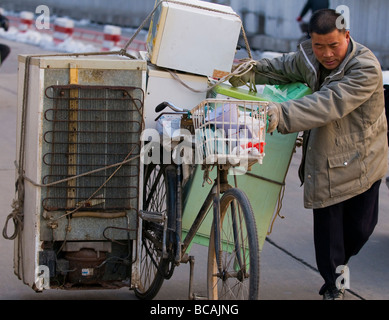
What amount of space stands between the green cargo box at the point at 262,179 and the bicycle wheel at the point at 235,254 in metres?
0.47

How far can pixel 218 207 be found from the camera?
3.61 meters

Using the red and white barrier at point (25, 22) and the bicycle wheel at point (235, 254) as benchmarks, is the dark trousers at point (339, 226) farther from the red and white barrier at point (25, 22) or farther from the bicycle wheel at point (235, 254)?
the red and white barrier at point (25, 22)

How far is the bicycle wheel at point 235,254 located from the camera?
328 centimetres

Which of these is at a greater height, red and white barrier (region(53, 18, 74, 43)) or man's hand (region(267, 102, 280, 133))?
red and white barrier (region(53, 18, 74, 43))

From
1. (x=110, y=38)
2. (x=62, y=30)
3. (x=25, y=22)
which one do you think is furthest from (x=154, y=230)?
(x=25, y=22)

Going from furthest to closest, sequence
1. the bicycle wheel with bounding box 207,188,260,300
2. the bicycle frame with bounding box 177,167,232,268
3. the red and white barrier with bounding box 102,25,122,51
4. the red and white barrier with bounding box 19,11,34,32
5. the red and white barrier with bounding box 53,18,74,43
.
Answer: the red and white barrier with bounding box 19,11,34,32 < the red and white barrier with bounding box 53,18,74,43 < the red and white barrier with bounding box 102,25,122,51 < the bicycle frame with bounding box 177,167,232,268 < the bicycle wheel with bounding box 207,188,260,300

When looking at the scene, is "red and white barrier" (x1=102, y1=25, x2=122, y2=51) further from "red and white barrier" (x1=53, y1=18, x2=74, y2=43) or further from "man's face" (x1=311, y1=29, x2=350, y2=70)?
"man's face" (x1=311, y1=29, x2=350, y2=70)

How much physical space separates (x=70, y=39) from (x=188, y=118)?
48.5ft

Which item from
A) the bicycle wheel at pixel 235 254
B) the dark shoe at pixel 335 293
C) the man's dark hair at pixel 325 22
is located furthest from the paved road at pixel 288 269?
the man's dark hair at pixel 325 22

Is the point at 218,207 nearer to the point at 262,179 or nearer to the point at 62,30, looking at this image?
the point at 262,179

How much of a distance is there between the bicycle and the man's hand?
0.28 ft

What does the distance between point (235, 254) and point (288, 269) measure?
172 cm

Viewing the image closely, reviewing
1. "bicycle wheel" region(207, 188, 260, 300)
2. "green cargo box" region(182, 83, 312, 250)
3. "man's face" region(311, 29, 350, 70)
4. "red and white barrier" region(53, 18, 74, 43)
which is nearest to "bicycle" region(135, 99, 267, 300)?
"bicycle wheel" region(207, 188, 260, 300)

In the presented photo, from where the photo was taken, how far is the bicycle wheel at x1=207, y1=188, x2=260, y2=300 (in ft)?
10.8
